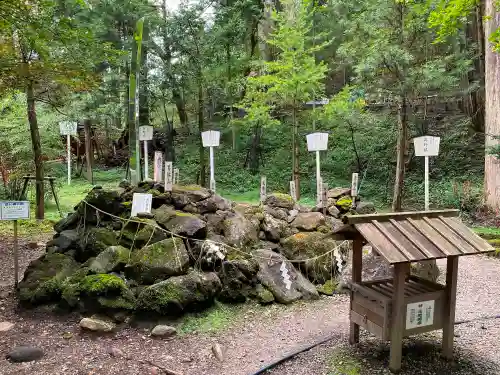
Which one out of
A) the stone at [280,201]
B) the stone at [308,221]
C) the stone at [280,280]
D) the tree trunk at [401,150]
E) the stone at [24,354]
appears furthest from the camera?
the tree trunk at [401,150]

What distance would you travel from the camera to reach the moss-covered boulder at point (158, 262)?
481 cm

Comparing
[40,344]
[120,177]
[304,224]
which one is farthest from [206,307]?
[120,177]

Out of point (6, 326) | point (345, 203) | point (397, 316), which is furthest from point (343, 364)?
point (345, 203)

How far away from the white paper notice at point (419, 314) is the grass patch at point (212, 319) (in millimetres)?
2054

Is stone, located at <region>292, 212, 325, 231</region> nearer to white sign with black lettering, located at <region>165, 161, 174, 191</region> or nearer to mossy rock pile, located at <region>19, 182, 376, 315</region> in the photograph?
mossy rock pile, located at <region>19, 182, 376, 315</region>

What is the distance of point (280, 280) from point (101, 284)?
233 cm

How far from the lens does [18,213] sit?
5125 millimetres

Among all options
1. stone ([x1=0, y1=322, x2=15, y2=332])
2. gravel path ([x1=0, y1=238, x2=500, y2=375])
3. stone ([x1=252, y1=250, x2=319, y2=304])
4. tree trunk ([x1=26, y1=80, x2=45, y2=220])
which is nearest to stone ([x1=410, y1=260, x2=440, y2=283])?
gravel path ([x1=0, y1=238, x2=500, y2=375])

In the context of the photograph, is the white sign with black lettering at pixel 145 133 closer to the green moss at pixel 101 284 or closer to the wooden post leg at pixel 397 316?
the green moss at pixel 101 284

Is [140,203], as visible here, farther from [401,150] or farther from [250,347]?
[401,150]

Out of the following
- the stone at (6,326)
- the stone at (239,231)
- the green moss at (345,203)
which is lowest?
the stone at (6,326)

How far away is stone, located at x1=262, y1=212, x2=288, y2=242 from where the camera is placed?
6.34m

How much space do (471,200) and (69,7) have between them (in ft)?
38.6

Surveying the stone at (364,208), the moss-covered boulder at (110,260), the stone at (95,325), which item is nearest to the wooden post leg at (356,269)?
the stone at (95,325)
